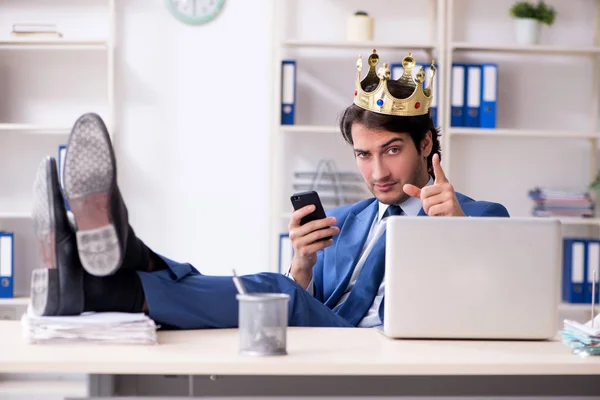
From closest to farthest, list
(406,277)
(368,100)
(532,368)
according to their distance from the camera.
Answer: (532,368), (406,277), (368,100)

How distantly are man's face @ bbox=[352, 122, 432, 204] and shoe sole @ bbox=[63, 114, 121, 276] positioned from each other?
3.47 feet

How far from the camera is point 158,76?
3754 mm

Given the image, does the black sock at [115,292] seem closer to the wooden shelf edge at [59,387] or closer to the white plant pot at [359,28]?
the wooden shelf edge at [59,387]

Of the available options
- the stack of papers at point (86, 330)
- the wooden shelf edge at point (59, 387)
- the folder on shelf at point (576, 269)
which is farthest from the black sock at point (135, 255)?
the folder on shelf at point (576, 269)

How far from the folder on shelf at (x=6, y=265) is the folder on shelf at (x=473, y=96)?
2.05 metres

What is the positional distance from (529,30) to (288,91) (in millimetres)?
1126

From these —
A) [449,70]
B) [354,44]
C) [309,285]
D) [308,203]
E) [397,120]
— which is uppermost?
[354,44]

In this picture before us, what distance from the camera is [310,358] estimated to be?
122cm

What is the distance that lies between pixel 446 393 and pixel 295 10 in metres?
2.81

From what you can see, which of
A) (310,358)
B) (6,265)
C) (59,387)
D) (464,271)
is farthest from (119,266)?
(6,265)

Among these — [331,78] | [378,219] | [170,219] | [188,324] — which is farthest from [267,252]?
[188,324]

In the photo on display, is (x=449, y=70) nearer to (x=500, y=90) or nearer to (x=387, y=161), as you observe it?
(x=500, y=90)

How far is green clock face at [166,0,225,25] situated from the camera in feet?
12.3

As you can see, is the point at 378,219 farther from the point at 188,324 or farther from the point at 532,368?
the point at 532,368
